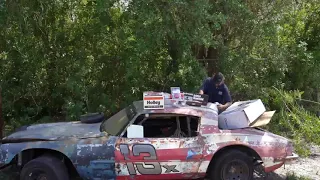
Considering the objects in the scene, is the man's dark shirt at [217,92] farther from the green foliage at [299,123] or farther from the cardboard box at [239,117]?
the green foliage at [299,123]

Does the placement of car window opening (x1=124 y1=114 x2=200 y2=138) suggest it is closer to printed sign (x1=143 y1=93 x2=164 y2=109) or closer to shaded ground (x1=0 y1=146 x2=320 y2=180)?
printed sign (x1=143 y1=93 x2=164 y2=109)

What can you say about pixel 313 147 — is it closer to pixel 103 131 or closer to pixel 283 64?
pixel 283 64

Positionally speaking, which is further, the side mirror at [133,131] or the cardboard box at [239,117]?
the cardboard box at [239,117]

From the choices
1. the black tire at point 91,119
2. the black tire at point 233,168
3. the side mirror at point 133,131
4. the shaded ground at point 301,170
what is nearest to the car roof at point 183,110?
the side mirror at point 133,131

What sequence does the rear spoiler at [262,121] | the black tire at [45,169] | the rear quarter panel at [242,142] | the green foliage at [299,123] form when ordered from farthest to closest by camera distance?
the green foliage at [299,123]
the rear spoiler at [262,121]
the rear quarter panel at [242,142]
the black tire at [45,169]

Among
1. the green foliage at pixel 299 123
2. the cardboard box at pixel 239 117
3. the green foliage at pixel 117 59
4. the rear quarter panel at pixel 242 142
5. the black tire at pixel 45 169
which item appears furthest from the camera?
the green foliage at pixel 117 59

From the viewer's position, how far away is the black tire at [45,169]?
5453 millimetres

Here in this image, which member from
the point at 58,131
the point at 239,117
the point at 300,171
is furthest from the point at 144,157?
the point at 300,171

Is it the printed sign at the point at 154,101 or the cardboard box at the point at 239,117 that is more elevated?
the printed sign at the point at 154,101

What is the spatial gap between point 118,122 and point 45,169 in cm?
126

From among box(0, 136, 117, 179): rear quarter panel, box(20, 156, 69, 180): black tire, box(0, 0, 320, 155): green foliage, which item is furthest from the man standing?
box(20, 156, 69, 180): black tire

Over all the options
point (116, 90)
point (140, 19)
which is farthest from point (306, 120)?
point (116, 90)

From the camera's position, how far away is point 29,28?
876cm

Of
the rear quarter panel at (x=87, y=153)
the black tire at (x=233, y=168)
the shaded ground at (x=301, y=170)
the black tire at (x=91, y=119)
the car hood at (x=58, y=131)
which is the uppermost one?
the black tire at (x=91, y=119)
